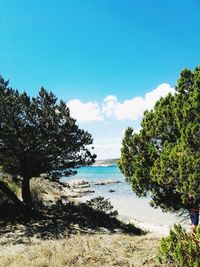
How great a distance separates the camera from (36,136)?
20.5 m

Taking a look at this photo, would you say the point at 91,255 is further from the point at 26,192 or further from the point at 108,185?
the point at 108,185

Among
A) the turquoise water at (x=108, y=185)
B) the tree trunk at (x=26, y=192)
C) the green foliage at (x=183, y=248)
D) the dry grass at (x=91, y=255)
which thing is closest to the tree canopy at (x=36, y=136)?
the tree trunk at (x=26, y=192)

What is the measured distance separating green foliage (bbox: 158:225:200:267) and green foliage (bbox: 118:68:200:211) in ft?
10.7

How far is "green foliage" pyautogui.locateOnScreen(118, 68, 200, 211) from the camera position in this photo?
467 inches

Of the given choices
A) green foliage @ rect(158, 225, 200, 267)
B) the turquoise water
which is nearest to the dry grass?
green foliage @ rect(158, 225, 200, 267)

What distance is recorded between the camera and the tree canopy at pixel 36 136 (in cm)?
2034

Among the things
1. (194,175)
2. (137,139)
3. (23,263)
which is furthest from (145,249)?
(137,139)

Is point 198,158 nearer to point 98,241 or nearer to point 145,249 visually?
point 145,249

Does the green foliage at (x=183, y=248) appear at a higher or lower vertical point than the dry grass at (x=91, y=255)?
higher

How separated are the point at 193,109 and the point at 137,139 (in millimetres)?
3171

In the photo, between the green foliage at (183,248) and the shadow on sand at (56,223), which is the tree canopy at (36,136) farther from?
the green foliage at (183,248)

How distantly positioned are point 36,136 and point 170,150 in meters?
10.4

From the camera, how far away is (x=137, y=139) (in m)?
14.8

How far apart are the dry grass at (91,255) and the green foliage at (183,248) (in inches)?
49.5
